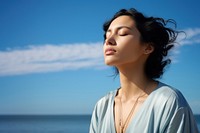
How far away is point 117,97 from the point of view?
3203mm

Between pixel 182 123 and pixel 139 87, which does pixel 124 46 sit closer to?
pixel 139 87

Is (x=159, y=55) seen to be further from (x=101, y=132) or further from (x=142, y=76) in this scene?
(x=101, y=132)

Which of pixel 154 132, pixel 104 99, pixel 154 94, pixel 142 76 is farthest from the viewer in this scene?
pixel 104 99

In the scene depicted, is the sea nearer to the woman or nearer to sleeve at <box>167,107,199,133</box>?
the woman

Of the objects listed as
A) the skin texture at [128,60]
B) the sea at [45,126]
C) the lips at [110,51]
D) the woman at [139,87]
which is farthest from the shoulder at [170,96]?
the sea at [45,126]

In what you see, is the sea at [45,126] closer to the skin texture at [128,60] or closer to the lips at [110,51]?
the skin texture at [128,60]

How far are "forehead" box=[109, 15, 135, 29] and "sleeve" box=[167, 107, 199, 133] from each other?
84 centimetres

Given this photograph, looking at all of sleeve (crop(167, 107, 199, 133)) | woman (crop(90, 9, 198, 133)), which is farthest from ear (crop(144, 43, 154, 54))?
sleeve (crop(167, 107, 199, 133))

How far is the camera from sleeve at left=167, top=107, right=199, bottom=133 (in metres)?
2.61

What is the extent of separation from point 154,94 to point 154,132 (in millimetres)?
321

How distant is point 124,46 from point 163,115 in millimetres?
628

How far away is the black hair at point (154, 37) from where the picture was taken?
3.06 meters

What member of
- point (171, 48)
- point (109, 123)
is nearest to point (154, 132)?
point (109, 123)

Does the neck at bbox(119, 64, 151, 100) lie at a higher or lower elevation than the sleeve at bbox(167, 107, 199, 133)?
higher
